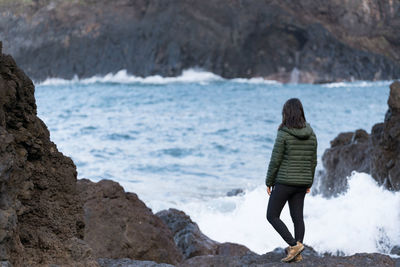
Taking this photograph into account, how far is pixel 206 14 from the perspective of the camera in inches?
2362

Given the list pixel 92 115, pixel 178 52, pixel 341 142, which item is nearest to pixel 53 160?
pixel 341 142

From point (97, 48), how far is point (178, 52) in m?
9.37

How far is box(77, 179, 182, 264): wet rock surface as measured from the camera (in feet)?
13.9

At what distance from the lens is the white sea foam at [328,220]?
5777 mm

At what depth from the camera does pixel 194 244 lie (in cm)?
525

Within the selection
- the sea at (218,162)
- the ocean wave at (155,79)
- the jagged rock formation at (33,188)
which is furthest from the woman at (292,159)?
the ocean wave at (155,79)

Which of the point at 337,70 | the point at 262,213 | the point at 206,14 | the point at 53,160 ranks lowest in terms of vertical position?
the point at 262,213

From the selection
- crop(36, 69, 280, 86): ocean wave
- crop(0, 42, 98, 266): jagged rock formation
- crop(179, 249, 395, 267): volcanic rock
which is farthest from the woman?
crop(36, 69, 280, 86): ocean wave

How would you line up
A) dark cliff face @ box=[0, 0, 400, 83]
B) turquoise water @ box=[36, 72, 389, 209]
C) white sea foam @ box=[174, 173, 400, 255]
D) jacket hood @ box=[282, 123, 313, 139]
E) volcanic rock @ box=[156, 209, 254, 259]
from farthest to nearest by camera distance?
dark cliff face @ box=[0, 0, 400, 83] → turquoise water @ box=[36, 72, 389, 209] → white sea foam @ box=[174, 173, 400, 255] → volcanic rock @ box=[156, 209, 254, 259] → jacket hood @ box=[282, 123, 313, 139]

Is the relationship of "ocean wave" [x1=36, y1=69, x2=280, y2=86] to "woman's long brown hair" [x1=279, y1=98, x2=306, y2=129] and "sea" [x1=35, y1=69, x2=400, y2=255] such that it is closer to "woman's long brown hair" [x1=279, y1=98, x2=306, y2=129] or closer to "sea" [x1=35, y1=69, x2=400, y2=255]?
"sea" [x1=35, y1=69, x2=400, y2=255]

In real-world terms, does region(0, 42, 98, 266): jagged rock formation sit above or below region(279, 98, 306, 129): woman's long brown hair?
below

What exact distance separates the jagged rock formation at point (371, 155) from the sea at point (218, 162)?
7.3 inches

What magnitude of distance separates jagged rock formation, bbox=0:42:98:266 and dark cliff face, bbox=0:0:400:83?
177ft

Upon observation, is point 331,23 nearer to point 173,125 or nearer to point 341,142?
point 173,125
